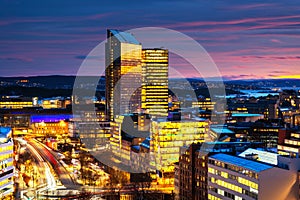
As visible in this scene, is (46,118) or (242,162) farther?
(46,118)

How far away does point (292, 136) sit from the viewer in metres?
42.2

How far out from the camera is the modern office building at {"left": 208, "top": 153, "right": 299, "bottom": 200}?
25859 millimetres

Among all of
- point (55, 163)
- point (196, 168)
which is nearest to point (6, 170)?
point (196, 168)

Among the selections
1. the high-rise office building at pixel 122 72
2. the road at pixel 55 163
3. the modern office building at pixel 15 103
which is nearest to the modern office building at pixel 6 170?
the road at pixel 55 163

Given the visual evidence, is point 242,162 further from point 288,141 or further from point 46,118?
point 46,118

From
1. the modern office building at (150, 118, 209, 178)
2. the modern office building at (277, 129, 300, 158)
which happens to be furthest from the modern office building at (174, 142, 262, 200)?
the modern office building at (150, 118, 209, 178)

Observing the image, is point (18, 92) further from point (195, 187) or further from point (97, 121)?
point (195, 187)

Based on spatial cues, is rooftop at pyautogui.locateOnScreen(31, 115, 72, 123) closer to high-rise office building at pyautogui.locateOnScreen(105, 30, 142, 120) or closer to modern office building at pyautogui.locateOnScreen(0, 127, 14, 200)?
high-rise office building at pyautogui.locateOnScreen(105, 30, 142, 120)

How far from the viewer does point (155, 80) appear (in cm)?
8956

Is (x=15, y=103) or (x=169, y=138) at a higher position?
(x=15, y=103)

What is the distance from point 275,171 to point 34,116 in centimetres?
5745

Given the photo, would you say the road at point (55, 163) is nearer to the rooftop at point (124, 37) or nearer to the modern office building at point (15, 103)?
the rooftop at point (124, 37)

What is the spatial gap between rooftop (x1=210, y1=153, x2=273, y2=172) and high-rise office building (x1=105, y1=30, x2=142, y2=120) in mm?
57606

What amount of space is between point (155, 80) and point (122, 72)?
25.1ft
